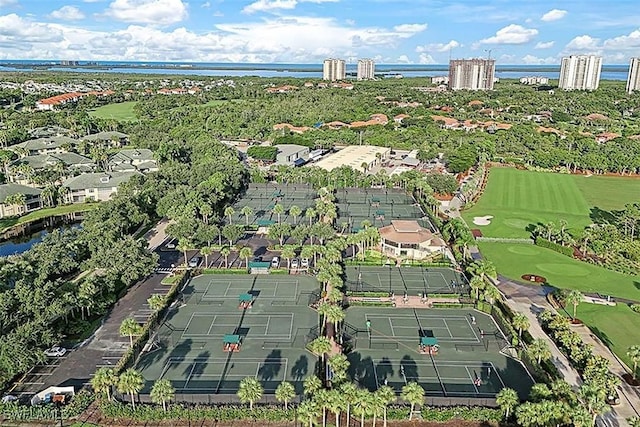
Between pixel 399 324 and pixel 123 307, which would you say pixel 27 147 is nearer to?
pixel 123 307

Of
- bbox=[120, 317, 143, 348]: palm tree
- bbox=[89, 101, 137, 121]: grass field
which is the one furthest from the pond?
bbox=[89, 101, 137, 121]: grass field

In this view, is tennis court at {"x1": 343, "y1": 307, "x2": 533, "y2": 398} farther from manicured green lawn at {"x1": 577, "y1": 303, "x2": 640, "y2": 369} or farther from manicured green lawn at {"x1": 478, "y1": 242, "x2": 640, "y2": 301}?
manicured green lawn at {"x1": 478, "y1": 242, "x2": 640, "y2": 301}

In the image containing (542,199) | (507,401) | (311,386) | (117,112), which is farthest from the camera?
(117,112)

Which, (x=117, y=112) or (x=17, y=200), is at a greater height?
(x=117, y=112)

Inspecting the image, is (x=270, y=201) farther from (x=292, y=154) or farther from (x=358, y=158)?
(x=358, y=158)

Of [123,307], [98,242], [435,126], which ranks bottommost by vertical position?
[123,307]

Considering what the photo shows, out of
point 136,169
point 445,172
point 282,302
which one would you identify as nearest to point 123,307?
point 282,302

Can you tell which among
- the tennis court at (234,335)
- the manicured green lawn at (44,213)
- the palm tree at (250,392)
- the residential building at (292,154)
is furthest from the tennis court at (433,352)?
the residential building at (292,154)

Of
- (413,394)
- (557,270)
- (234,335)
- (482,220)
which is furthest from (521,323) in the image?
(482,220)
